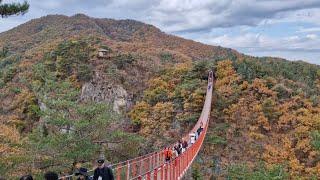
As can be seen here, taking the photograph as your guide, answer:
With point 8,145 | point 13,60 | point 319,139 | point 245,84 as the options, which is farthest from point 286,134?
point 13,60

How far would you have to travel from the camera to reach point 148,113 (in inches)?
1613

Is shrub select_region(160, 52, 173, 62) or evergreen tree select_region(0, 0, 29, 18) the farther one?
shrub select_region(160, 52, 173, 62)

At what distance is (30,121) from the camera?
39.8m

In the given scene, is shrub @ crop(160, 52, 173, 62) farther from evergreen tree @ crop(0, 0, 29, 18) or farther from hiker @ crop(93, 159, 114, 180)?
hiker @ crop(93, 159, 114, 180)

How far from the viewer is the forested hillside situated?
69.6 feet

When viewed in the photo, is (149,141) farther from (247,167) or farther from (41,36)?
(41,36)

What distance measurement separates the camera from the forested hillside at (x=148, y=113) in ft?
69.6

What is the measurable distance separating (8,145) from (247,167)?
16.5 meters

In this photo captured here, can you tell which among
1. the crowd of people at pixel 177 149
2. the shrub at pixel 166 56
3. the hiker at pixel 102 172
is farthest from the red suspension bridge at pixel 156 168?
the shrub at pixel 166 56

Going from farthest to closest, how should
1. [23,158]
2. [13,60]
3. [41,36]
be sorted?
[41,36] → [13,60] → [23,158]

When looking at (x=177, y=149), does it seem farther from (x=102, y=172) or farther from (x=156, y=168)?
(x=102, y=172)

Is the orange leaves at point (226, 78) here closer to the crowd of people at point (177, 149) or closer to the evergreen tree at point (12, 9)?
the crowd of people at point (177, 149)

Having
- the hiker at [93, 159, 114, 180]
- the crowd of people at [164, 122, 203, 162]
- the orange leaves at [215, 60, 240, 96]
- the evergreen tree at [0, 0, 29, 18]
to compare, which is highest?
the evergreen tree at [0, 0, 29, 18]

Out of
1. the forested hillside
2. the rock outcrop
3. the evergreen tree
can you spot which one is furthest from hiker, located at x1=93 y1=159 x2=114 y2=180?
the rock outcrop
